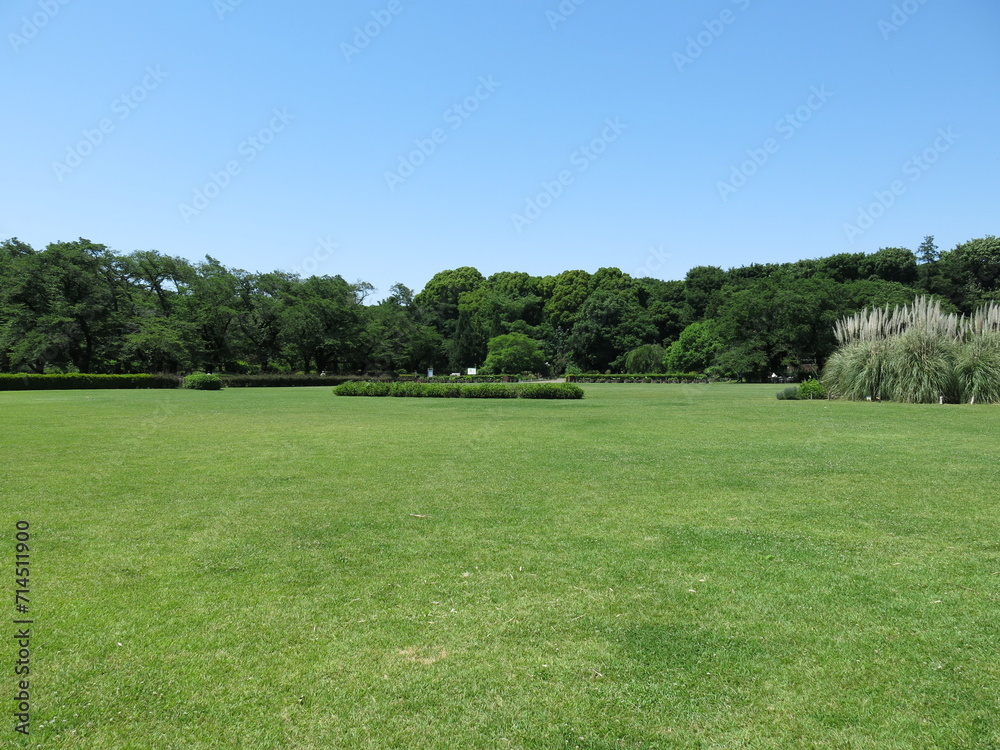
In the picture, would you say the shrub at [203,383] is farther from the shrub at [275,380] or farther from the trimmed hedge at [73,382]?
the shrub at [275,380]

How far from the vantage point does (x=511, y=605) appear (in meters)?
4.18

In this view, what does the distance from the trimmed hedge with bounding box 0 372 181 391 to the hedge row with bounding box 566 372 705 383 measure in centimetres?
3396

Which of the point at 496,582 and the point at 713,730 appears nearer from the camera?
the point at 713,730

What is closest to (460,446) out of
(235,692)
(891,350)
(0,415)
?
(235,692)

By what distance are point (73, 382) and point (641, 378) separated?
45.0 metres

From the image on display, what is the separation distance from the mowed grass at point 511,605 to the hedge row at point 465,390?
63.8ft

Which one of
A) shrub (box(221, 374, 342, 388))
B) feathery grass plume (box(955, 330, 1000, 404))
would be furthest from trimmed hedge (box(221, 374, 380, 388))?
feathery grass plume (box(955, 330, 1000, 404))

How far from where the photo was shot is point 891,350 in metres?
23.6

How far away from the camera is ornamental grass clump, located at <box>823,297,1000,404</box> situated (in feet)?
70.1

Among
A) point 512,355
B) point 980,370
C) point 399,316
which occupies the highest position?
point 399,316

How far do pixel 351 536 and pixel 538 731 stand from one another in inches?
131

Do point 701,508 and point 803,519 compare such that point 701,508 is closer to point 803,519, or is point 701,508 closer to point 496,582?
point 803,519

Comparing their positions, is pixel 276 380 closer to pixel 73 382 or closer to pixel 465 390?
pixel 73 382

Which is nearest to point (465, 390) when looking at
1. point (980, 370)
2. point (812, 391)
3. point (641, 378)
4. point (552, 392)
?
point (552, 392)
